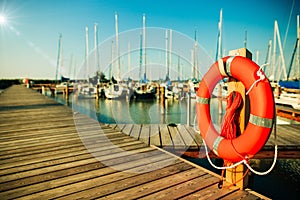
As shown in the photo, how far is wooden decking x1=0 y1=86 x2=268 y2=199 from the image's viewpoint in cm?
196

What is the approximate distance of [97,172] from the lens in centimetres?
239

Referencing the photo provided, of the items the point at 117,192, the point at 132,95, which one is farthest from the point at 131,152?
the point at 132,95

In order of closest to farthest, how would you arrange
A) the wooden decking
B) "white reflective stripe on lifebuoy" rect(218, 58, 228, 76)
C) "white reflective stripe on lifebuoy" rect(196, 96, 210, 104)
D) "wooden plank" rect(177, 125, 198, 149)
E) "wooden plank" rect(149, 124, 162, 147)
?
the wooden decking → "white reflective stripe on lifebuoy" rect(218, 58, 228, 76) → "white reflective stripe on lifebuoy" rect(196, 96, 210, 104) → "wooden plank" rect(149, 124, 162, 147) → "wooden plank" rect(177, 125, 198, 149)

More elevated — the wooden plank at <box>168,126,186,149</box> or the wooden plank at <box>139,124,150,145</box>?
the wooden plank at <box>139,124,150,145</box>

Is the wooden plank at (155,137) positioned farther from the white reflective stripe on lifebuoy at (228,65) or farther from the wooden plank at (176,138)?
the white reflective stripe on lifebuoy at (228,65)

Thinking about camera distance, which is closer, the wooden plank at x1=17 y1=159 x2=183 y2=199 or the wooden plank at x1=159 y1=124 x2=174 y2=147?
the wooden plank at x1=17 y1=159 x2=183 y2=199

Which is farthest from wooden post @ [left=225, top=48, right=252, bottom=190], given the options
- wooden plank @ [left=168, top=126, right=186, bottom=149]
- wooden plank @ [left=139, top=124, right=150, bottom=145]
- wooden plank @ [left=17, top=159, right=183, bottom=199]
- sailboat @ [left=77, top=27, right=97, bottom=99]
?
sailboat @ [left=77, top=27, right=97, bottom=99]

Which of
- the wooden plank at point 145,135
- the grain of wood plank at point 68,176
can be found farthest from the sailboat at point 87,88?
the grain of wood plank at point 68,176

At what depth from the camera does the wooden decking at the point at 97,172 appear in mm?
1962

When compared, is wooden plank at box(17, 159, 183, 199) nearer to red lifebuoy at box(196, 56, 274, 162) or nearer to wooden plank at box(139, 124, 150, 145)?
red lifebuoy at box(196, 56, 274, 162)

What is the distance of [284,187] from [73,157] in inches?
159

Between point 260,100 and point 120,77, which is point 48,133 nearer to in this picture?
point 260,100

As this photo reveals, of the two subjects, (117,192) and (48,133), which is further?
(48,133)

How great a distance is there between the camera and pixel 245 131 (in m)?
1.99
